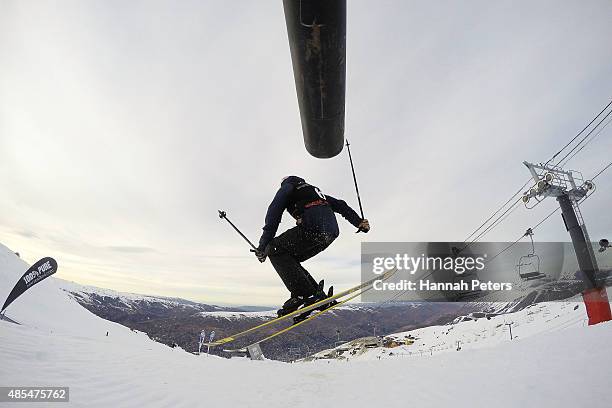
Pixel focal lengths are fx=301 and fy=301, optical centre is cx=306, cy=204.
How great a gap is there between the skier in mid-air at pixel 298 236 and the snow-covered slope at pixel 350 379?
3933mm

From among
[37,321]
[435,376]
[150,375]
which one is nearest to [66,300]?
[37,321]

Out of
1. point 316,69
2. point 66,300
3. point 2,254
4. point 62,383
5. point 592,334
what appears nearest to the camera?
point 316,69

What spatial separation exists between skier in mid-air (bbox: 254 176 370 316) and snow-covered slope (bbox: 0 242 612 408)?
3933 mm

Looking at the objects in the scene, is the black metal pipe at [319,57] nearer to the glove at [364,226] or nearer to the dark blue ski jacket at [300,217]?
the dark blue ski jacket at [300,217]

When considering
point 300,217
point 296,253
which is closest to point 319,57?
point 300,217

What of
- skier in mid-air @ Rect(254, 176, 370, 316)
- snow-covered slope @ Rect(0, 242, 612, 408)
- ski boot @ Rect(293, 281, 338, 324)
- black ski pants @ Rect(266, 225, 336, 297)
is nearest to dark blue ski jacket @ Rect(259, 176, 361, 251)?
skier in mid-air @ Rect(254, 176, 370, 316)

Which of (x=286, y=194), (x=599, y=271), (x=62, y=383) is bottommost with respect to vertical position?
(x=62, y=383)

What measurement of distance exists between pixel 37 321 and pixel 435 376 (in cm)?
3939

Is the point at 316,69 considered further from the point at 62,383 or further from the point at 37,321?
the point at 37,321

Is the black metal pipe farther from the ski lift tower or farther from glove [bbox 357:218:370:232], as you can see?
the ski lift tower

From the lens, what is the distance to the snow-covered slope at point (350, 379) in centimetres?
575

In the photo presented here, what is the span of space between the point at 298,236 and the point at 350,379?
298 inches

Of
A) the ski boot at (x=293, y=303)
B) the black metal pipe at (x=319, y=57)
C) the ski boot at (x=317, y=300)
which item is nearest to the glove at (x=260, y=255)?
the ski boot at (x=293, y=303)

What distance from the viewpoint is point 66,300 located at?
42.7m
